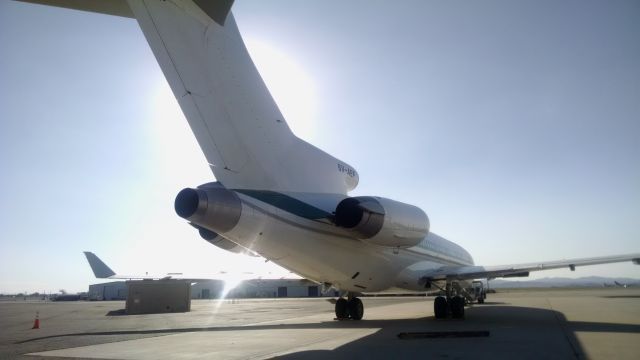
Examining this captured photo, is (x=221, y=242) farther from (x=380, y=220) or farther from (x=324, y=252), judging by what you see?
(x=380, y=220)

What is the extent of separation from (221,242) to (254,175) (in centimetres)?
227

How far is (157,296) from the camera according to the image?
25.8 m

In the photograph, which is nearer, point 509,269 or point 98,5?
point 98,5

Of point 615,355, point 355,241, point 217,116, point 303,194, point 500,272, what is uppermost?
point 217,116

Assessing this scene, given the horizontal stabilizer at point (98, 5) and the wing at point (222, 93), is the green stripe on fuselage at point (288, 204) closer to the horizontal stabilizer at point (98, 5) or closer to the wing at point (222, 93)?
the wing at point (222, 93)

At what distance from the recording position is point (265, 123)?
9.30m

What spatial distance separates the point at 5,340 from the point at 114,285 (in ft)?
181

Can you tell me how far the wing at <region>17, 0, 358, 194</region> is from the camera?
7.12 metres

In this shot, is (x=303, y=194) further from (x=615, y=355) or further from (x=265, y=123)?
(x=615, y=355)

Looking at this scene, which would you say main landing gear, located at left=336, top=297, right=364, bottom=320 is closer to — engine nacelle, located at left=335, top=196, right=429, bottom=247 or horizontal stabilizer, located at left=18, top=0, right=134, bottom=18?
engine nacelle, located at left=335, top=196, right=429, bottom=247

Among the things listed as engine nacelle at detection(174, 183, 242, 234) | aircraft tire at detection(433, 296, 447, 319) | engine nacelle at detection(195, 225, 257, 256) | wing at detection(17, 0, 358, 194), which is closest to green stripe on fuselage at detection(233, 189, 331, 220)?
wing at detection(17, 0, 358, 194)

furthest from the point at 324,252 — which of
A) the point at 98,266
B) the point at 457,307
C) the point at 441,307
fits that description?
the point at 98,266

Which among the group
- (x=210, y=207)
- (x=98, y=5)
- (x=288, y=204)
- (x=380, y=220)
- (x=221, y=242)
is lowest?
(x=221, y=242)

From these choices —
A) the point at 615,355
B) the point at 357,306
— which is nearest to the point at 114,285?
the point at 357,306
